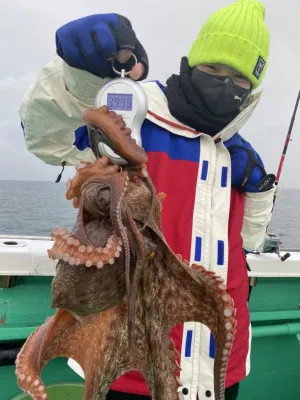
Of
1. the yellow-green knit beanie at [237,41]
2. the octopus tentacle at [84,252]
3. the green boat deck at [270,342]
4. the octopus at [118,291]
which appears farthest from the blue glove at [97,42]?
the green boat deck at [270,342]

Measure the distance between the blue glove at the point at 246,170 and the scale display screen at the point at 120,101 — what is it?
3.53ft

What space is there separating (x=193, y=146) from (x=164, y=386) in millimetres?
1339

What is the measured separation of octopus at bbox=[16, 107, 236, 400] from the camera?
1159 millimetres

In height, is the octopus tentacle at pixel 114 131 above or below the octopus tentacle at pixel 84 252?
above

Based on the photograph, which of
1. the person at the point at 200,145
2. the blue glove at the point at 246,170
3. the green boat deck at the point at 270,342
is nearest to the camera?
the person at the point at 200,145

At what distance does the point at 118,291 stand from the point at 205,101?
4.40 feet

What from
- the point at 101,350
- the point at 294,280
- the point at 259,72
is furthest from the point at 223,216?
the point at 294,280

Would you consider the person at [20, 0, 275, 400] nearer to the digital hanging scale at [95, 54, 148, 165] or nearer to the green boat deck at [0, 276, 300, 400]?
the digital hanging scale at [95, 54, 148, 165]

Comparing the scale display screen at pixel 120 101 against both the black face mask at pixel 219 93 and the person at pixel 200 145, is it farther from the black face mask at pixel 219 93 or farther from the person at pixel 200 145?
the black face mask at pixel 219 93

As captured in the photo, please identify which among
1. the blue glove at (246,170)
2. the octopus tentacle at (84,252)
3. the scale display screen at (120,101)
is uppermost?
the scale display screen at (120,101)

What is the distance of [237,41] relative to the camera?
7.59 feet

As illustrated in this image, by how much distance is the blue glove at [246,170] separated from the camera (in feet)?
7.91

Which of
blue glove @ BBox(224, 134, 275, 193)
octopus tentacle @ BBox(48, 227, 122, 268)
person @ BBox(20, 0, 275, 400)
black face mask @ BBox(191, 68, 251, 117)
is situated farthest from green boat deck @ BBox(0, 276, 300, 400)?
octopus tentacle @ BBox(48, 227, 122, 268)

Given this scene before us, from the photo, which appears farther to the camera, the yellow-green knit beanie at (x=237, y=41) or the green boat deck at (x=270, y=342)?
the green boat deck at (x=270, y=342)
